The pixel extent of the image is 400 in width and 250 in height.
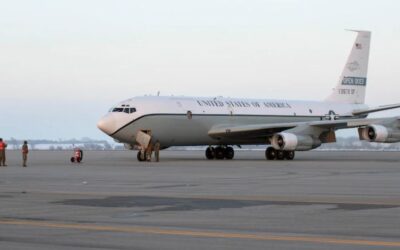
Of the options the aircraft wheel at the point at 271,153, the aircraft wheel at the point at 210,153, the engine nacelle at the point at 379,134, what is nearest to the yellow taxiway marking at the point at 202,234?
the engine nacelle at the point at 379,134

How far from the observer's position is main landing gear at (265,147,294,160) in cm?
4772

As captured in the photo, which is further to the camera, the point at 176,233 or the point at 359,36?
the point at 359,36

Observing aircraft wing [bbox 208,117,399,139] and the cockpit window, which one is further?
aircraft wing [bbox 208,117,399,139]

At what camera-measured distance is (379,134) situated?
45.4 meters

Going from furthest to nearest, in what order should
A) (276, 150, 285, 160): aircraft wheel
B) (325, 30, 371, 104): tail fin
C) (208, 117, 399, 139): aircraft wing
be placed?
(325, 30, 371, 104): tail fin, (276, 150, 285, 160): aircraft wheel, (208, 117, 399, 139): aircraft wing

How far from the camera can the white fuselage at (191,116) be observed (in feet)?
150

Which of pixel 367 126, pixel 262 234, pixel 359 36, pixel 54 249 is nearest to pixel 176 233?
pixel 262 234

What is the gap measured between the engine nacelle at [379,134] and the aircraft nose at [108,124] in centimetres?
1415

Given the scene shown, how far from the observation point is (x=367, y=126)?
46.2 meters

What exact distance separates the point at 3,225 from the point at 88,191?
8.05 meters

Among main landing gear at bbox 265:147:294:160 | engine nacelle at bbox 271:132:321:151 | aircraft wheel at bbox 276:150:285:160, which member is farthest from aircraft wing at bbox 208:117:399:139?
aircraft wheel at bbox 276:150:285:160

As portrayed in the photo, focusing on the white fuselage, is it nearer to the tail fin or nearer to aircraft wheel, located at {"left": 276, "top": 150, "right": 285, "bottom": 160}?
aircraft wheel, located at {"left": 276, "top": 150, "right": 285, "bottom": 160}

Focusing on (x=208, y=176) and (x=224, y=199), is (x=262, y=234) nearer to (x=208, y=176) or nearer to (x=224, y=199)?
(x=224, y=199)

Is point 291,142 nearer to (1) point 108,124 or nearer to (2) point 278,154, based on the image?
(2) point 278,154
